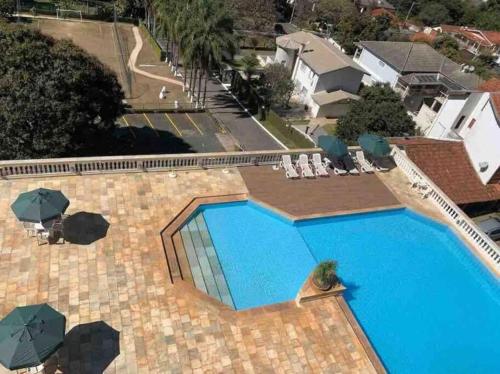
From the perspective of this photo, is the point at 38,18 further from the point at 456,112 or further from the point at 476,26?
the point at 476,26

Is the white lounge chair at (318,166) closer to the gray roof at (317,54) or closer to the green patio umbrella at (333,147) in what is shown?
the green patio umbrella at (333,147)

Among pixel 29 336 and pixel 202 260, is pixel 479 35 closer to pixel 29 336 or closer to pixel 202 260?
pixel 202 260

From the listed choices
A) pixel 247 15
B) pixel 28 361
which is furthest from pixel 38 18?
pixel 28 361

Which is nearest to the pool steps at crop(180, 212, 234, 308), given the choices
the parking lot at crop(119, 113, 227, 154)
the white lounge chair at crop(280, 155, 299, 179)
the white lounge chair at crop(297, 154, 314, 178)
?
the white lounge chair at crop(280, 155, 299, 179)

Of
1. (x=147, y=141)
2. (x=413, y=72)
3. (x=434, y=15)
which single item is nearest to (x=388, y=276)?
(x=147, y=141)

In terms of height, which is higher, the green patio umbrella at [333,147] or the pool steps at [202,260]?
the green patio umbrella at [333,147]

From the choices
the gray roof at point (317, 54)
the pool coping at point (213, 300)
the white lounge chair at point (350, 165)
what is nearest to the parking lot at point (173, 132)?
the white lounge chair at point (350, 165)
